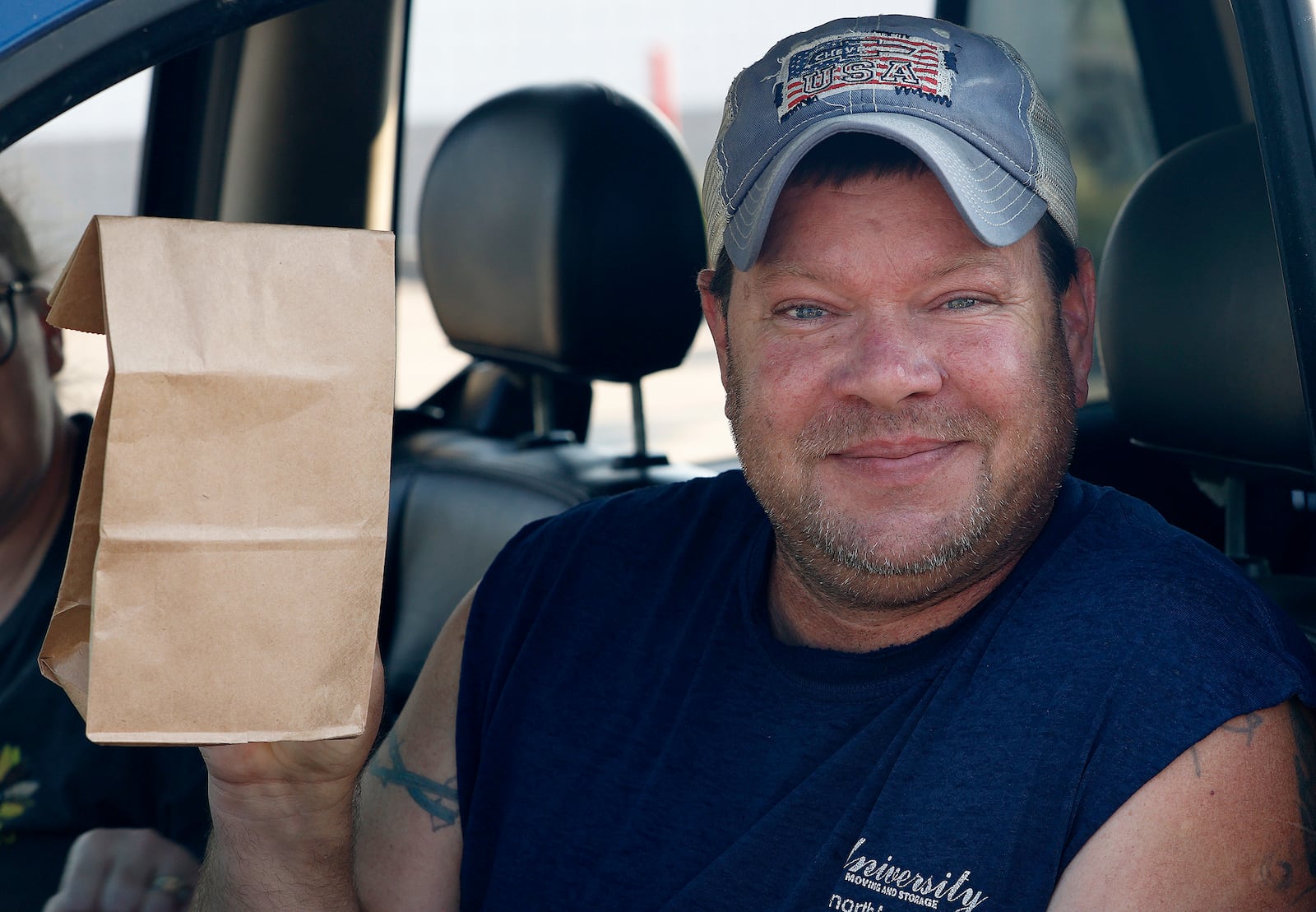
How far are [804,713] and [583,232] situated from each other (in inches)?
41.9

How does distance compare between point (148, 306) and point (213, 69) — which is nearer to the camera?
point (148, 306)

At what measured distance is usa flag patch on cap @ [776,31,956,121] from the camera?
135 cm

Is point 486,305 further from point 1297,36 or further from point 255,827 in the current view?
point 1297,36

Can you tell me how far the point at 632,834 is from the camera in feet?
4.44

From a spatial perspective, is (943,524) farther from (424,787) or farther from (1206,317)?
(424,787)

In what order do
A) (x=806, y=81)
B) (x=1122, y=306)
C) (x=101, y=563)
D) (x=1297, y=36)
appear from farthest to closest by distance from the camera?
(x=1122, y=306)
(x=806, y=81)
(x=1297, y=36)
(x=101, y=563)

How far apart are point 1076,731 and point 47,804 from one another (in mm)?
1433

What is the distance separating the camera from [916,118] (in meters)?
1.33

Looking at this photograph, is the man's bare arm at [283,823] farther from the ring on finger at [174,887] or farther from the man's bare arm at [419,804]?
the ring on finger at [174,887]

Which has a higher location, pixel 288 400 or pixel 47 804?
pixel 288 400

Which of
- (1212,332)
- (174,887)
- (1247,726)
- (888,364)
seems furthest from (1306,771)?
(174,887)

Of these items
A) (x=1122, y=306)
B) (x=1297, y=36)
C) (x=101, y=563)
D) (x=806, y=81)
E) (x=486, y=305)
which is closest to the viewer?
(x=101, y=563)

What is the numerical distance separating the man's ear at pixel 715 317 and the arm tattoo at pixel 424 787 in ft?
1.88

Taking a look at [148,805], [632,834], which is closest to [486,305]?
[148,805]
